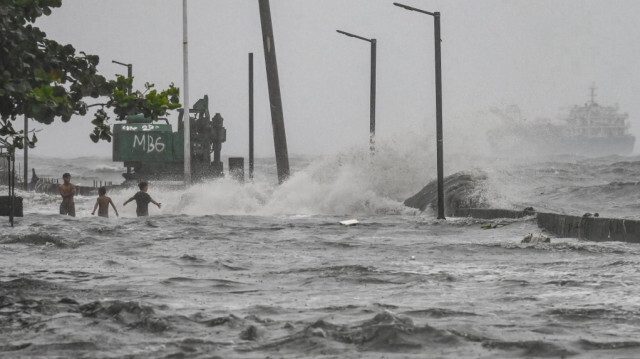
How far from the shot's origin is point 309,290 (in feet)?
47.6

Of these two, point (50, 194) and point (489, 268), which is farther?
point (50, 194)

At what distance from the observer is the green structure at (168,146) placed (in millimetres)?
44219

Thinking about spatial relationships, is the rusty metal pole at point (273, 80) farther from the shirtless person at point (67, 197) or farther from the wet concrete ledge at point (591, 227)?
the wet concrete ledge at point (591, 227)

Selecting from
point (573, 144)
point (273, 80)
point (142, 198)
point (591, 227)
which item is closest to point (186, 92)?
point (273, 80)

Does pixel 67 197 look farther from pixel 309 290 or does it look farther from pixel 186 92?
pixel 309 290

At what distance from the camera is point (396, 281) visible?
1534cm

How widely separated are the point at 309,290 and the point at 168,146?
3104 cm

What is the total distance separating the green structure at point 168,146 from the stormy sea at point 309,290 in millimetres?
14617

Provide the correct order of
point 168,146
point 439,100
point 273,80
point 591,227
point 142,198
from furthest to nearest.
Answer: point 168,146 → point 273,80 → point 439,100 → point 142,198 → point 591,227

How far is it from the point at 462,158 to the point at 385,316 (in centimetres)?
3487

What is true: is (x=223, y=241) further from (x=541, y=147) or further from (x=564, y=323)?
(x=541, y=147)

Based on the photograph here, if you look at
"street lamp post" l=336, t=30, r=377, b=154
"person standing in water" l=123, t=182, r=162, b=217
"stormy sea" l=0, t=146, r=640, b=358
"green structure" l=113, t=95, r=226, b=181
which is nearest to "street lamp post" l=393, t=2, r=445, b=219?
"stormy sea" l=0, t=146, r=640, b=358

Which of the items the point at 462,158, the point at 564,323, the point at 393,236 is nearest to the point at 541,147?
the point at 462,158

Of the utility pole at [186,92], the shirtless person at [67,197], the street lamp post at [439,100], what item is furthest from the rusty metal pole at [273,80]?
the shirtless person at [67,197]
